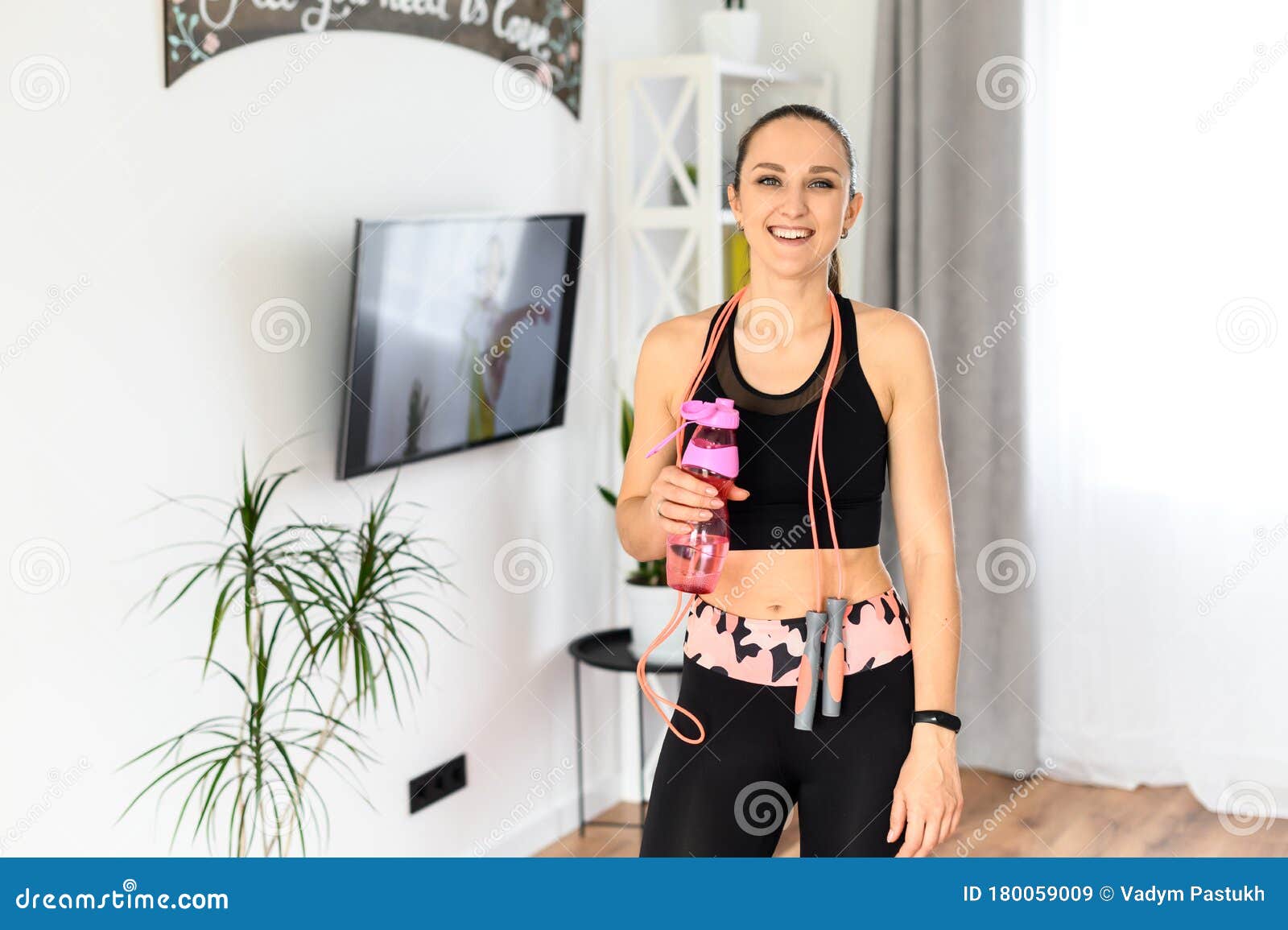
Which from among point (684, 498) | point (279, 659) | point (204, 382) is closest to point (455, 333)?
point (204, 382)

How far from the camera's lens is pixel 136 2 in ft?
7.54

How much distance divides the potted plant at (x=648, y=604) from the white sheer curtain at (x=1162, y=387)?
1137 millimetres

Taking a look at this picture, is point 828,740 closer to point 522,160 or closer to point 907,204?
point 522,160

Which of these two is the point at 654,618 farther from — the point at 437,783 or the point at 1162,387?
the point at 1162,387

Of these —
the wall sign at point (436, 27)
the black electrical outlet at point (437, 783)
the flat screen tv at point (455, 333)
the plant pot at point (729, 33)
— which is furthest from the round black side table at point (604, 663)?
the plant pot at point (729, 33)

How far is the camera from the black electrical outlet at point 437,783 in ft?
10.1

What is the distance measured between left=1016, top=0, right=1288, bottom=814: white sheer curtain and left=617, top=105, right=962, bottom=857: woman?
223cm

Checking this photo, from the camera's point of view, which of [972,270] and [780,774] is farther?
[972,270]

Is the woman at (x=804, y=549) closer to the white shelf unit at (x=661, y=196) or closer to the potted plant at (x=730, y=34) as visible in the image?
the white shelf unit at (x=661, y=196)

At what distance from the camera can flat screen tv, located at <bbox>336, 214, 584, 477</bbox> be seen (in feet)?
8.89

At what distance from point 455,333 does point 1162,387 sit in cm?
192

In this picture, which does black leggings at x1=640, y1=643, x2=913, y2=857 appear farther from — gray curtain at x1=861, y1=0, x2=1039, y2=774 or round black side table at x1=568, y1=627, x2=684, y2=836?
gray curtain at x1=861, y1=0, x2=1039, y2=774

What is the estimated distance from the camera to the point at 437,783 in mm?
3154
